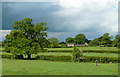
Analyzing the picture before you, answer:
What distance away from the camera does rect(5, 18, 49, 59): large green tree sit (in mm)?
34250

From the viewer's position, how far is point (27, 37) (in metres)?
35.8

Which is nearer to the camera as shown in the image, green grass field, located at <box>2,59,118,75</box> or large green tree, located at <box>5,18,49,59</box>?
green grass field, located at <box>2,59,118,75</box>

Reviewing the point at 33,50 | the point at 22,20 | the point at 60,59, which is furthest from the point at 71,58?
the point at 22,20

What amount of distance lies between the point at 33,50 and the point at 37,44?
1968mm

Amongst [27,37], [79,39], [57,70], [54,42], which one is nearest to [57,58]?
[27,37]

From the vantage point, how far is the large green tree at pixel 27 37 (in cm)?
3425

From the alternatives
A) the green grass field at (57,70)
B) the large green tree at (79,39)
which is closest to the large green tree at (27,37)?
the green grass field at (57,70)

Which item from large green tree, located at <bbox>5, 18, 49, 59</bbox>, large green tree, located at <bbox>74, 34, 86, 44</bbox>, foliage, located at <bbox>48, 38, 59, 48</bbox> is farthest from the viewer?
large green tree, located at <bbox>74, 34, 86, 44</bbox>

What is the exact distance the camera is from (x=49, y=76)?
14.0 m

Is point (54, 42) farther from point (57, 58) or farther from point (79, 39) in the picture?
point (79, 39)

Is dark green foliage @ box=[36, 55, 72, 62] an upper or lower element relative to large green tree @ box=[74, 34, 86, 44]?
lower

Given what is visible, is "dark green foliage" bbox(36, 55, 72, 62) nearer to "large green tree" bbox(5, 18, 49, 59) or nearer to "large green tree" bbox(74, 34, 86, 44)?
"large green tree" bbox(5, 18, 49, 59)

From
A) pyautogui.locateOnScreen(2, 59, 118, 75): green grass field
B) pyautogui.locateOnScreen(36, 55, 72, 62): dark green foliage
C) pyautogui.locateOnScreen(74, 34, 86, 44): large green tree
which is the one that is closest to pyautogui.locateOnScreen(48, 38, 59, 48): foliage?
pyautogui.locateOnScreen(74, 34, 86, 44): large green tree

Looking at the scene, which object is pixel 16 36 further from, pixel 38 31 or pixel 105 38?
pixel 105 38
